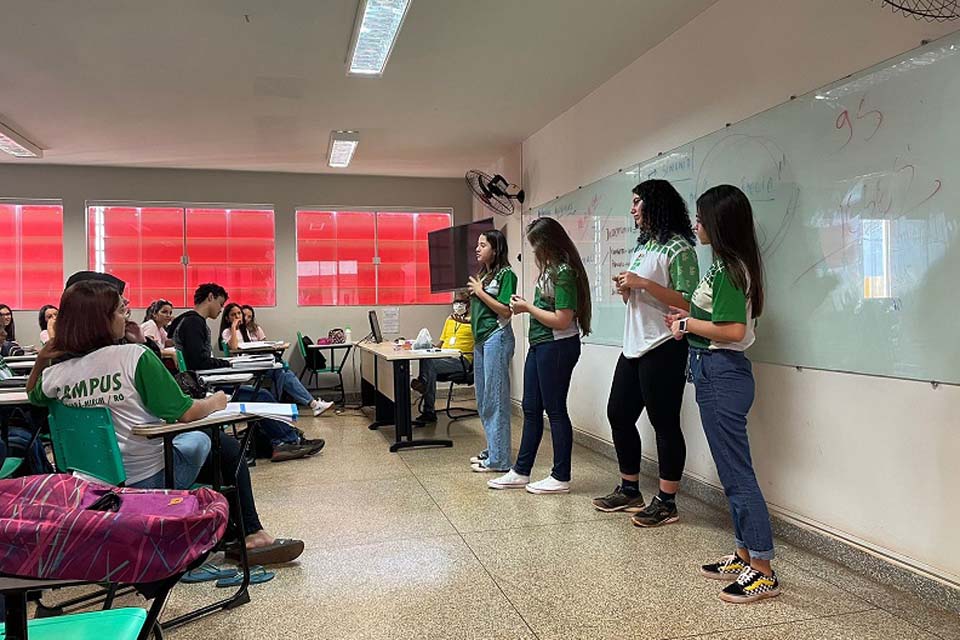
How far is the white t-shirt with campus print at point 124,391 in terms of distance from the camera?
2.02 metres

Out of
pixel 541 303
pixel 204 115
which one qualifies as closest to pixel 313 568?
pixel 541 303

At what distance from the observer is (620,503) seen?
10.4ft

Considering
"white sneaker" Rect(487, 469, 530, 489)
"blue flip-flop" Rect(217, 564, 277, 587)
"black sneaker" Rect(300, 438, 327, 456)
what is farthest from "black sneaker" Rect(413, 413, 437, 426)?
"blue flip-flop" Rect(217, 564, 277, 587)

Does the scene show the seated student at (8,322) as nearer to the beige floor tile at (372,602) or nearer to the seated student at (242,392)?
the seated student at (242,392)

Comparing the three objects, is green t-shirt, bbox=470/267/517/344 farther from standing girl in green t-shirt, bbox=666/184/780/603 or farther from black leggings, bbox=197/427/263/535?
black leggings, bbox=197/427/263/535

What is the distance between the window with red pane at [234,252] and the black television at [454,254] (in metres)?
1.82

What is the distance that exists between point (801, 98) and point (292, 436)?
3.58 m

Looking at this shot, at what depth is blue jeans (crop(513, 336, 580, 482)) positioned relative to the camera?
3.36 metres

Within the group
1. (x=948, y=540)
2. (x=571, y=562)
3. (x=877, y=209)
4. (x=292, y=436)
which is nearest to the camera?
(x=948, y=540)

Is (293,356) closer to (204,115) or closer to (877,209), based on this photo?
(204,115)

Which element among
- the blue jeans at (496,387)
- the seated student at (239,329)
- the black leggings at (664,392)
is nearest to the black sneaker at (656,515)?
the black leggings at (664,392)

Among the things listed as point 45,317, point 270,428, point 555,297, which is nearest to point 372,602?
point 555,297

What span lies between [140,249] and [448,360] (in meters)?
3.67

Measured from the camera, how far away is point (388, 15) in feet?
10.8
